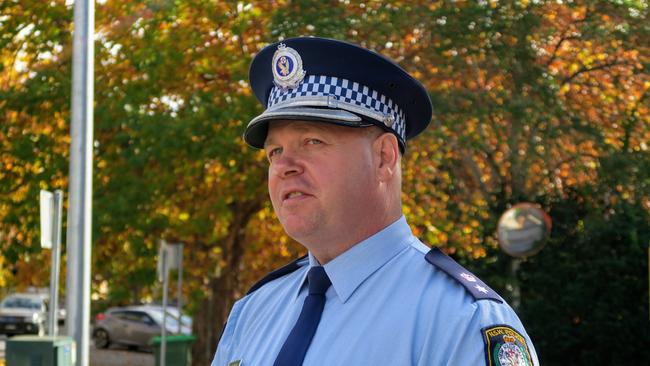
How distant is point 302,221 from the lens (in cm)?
236

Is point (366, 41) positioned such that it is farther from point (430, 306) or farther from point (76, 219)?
point (430, 306)

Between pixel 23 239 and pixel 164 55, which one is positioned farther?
pixel 23 239

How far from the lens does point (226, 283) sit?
1712 centimetres

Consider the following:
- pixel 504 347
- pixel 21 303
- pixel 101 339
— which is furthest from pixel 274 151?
pixel 21 303

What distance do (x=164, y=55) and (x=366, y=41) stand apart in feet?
8.64

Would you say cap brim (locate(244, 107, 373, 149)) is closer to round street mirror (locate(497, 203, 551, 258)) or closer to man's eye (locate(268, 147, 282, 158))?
man's eye (locate(268, 147, 282, 158))

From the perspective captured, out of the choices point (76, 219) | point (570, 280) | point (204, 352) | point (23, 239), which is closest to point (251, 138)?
point (76, 219)

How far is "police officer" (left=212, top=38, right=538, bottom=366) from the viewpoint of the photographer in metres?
2.23

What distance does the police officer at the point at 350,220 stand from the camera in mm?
2234

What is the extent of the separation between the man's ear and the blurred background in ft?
36.1

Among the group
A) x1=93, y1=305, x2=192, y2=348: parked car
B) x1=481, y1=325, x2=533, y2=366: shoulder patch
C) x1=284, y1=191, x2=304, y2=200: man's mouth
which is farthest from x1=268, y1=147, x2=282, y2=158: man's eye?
x1=93, y1=305, x2=192, y2=348: parked car

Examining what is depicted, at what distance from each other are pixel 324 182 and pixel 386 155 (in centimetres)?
17

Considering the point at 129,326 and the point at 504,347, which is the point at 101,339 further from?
the point at 504,347

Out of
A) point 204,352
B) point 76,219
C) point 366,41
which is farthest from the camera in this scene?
point 204,352
